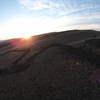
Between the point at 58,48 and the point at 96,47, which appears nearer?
the point at 96,47

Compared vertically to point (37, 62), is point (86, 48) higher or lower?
higher

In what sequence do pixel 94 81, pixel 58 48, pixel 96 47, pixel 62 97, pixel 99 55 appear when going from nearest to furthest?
pixel 62 97
pixel 94 81
pixel 99 55
pixel 96 47
pixel 58 48

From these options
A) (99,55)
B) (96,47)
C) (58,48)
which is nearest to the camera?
(99,55)

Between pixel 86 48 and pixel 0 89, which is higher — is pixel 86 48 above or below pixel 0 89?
above

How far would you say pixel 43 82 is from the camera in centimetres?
449

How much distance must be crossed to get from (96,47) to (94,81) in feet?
11.3

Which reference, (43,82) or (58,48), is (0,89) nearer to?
(43,82)

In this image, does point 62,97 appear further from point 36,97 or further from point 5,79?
point 5,79

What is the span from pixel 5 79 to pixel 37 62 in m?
1.76

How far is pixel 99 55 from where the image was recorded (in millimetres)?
6082

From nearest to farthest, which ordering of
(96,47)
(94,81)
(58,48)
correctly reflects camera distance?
(94,81), (96,47), (58,48)

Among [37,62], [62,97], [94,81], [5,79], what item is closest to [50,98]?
[62,97]

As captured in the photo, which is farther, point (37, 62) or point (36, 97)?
point (37, 62)

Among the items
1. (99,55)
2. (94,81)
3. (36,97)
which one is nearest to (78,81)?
(94,81)
